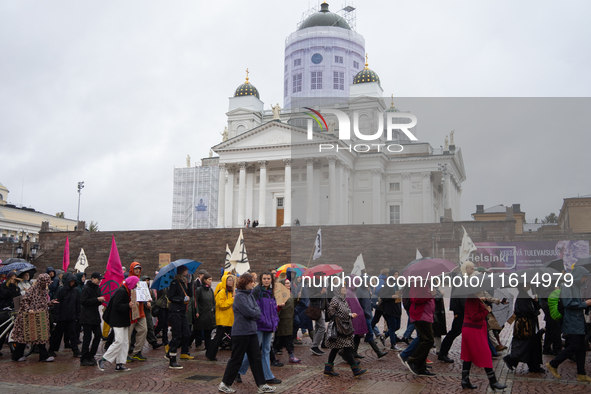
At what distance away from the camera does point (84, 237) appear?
36594 millimetres

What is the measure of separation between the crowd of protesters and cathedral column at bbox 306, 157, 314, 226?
32321 millimetres

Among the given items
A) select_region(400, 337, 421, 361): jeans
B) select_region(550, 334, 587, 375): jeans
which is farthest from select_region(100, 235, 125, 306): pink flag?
select_region(550, 334, 587, 375): jeans

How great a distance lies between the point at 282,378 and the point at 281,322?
1.61 meters

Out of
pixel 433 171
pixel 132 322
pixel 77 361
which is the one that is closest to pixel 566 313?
pixel 132 322

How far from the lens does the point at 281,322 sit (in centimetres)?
992

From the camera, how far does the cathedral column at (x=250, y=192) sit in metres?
48.8

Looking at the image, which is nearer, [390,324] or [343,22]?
[390,324]

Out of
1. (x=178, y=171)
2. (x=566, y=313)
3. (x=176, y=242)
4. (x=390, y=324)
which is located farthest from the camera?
Answer: (x=178, y=171)

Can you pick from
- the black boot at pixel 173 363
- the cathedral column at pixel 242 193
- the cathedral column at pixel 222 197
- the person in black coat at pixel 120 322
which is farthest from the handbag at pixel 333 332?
the cathedral column at pixel 222 197

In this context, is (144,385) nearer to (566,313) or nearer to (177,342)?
(177,342)

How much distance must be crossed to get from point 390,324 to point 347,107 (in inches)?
1757

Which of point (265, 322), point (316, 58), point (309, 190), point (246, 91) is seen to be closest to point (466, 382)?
point (265, 322)

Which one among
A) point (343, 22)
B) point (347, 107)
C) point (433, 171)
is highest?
point (343, 22)

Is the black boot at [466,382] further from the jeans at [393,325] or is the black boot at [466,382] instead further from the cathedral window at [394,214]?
the cathedral window at [394,214]
